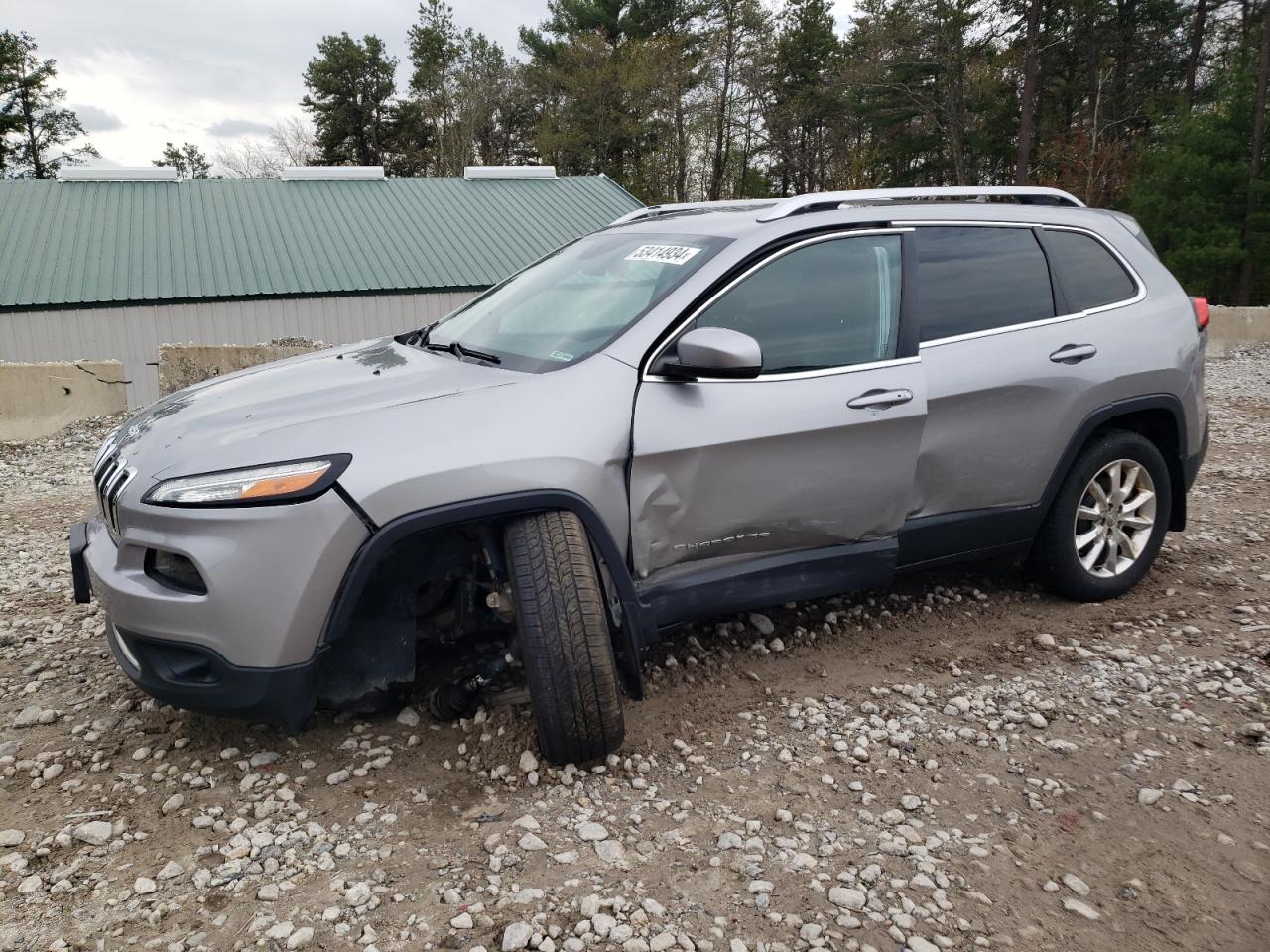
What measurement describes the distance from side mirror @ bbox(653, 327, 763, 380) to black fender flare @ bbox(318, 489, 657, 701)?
0.57 m

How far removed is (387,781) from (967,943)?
1740mm

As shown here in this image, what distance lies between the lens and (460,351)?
11.3ft

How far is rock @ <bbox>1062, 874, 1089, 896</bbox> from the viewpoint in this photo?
239 centimetres

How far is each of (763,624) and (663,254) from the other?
65.4 inches

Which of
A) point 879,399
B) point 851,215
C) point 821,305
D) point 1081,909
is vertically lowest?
point 1081,909

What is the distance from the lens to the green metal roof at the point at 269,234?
1875cm

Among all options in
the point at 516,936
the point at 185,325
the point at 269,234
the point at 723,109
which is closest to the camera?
Answer: the point at 516,936

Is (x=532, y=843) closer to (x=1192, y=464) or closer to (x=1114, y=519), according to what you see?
(x=1114, y=519)

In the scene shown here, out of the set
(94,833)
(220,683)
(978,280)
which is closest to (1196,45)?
(978,280)

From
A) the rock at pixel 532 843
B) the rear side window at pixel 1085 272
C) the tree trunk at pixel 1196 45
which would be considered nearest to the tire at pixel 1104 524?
the rear side window at pixel 1085 272

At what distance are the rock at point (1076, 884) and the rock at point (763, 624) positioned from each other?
1.63 m

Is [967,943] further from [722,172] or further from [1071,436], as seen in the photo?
[722,172]

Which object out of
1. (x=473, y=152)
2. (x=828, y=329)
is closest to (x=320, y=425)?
(x=828, y=329)

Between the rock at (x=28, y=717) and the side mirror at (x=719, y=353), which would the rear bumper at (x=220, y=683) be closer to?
the rock at (x=28, y=717)
